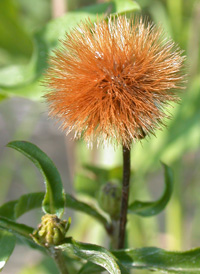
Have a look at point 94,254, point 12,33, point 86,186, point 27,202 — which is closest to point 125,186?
point 94,254

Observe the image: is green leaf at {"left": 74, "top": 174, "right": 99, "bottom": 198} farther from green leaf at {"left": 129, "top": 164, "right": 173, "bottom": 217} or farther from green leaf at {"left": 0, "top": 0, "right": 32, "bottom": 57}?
green leaf at {"left": 0, "top": 0, "right": 32, "bottom": 57}

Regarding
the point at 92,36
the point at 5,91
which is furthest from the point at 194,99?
the point at 92,36

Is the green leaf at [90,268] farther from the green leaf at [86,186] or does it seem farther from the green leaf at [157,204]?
the green leaf at [86,186]

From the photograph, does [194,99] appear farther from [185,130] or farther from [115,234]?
[115,234]

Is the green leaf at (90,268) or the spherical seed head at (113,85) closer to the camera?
the spherical seed head at (113,85)

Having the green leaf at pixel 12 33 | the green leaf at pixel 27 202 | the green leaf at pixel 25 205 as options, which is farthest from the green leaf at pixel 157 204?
the green leaf at pixel 12 33
